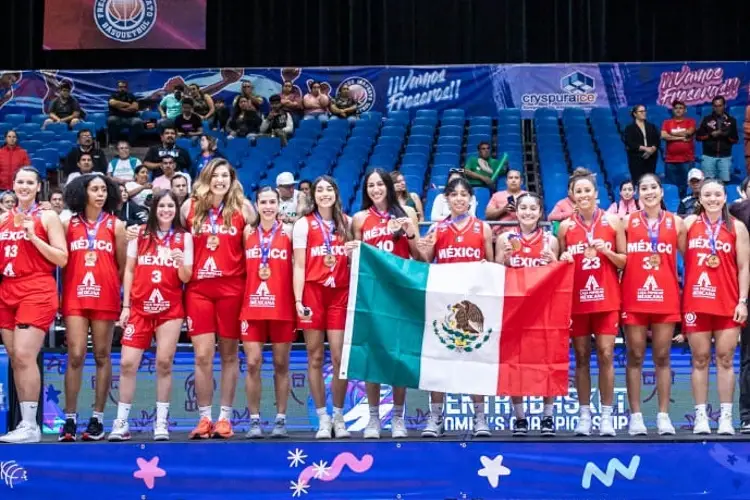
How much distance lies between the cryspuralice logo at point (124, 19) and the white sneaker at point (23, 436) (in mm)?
13037

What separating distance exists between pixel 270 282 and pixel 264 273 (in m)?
0.07

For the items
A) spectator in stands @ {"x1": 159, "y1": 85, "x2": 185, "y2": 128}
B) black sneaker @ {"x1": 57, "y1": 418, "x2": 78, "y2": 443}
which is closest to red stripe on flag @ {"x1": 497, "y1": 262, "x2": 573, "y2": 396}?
black sneaker @ {"x1": 57, "y1": 418, "x2": 78, "y2": 443}

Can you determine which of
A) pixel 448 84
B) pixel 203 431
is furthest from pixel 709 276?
pixel 448 84

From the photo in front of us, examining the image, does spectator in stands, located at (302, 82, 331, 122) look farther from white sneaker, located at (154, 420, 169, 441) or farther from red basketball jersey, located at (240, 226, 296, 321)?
white sneaker, located at (154, 420, 169, 441)

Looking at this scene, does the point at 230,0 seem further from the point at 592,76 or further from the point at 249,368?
the point at 249,368

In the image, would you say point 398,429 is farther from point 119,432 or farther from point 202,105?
point 202,105

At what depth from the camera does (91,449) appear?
7215 mm

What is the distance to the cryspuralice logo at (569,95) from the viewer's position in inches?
693

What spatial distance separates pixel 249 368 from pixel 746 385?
325cm

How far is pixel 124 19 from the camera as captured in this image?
1934cm

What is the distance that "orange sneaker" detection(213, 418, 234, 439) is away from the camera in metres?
7.41

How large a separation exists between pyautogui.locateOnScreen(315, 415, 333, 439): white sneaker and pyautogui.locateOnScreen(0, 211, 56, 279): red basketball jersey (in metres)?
2.06

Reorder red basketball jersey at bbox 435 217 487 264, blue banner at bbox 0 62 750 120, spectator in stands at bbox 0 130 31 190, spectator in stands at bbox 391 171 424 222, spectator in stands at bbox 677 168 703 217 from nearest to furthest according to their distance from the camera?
red basketball jersey at bbox 435 217 487 264 < spectator in stands at bbox 391 171 424 222 < spectator in stands at bbox 677 168 703 217 < spectator in stands at bbox 0 130 31 190 < blue banner at bbox 0 62 750 120

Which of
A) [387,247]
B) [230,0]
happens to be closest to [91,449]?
[387,247]
